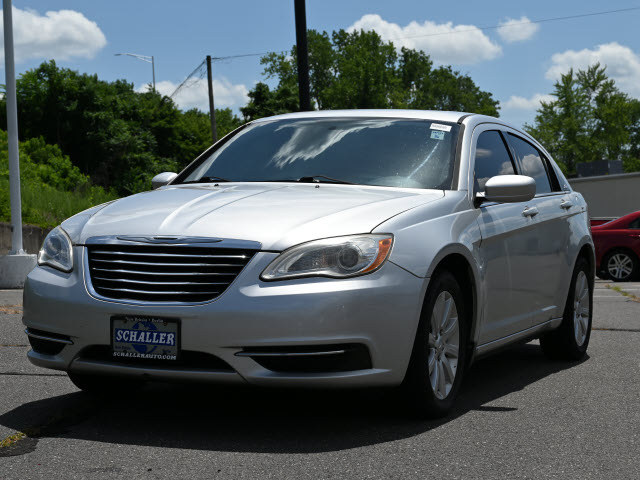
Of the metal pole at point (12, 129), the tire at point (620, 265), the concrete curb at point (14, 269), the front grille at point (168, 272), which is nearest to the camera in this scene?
the front grille at point (168, 272)

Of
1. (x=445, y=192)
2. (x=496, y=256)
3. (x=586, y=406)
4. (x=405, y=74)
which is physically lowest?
(x=586, y=406)

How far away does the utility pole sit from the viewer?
14.4 meters

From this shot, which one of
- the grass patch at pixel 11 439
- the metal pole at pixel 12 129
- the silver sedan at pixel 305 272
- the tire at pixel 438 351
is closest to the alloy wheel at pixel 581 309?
the silver sedan at pixel 305 272

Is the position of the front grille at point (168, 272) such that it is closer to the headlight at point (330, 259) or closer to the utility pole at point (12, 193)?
the headlight at point (330, 259)

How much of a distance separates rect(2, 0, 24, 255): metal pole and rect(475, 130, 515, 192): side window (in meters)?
9.74

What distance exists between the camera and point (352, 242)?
14.9 feet

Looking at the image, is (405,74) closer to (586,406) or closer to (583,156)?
(583,156)

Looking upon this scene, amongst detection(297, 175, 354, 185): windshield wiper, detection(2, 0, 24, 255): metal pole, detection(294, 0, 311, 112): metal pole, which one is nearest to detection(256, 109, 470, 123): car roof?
detection(297, 175, 354, 185): windshield wiper

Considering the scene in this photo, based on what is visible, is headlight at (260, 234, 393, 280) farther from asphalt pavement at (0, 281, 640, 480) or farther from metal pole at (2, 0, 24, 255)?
metal pole at (2, 0, 24, 255)

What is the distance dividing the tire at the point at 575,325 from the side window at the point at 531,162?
665 millimetres

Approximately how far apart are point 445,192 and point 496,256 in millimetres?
547

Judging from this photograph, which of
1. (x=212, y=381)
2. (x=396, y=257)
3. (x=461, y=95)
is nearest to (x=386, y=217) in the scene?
(x=396, y=257)

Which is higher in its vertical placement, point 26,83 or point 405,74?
point 405,74

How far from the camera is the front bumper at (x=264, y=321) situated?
4.37 meters
